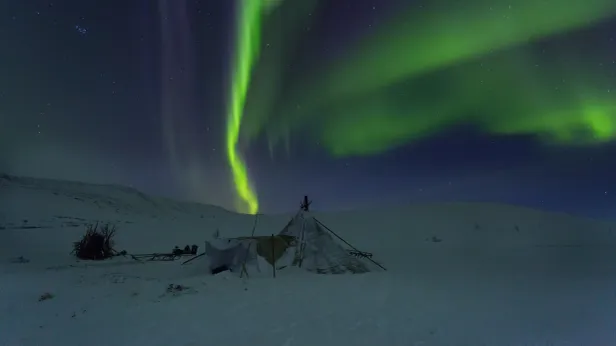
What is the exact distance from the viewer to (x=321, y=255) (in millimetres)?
16750

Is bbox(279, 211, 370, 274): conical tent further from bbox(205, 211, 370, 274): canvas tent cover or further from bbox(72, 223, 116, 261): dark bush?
bbox(72, 223, 116, 261): dark bush

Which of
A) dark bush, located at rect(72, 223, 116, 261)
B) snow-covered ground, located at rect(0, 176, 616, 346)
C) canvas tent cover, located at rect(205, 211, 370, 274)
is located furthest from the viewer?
dark bush, located at rect(72, 223, 116, 261)

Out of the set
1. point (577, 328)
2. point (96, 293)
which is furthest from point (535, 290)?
point (96, 293)

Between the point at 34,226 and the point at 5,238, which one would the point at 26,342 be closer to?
the point at 5,238

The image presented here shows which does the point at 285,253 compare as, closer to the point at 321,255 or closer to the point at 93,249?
the point at 321,255

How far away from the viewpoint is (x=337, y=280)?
14391mm

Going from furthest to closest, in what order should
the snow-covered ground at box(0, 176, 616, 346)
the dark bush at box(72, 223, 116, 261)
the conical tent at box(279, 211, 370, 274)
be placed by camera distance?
the dark bush at box(72, 223, 116, 261)
the conical tent at box(279, 211, 370, 274)
the snow-covered ground at box(0, 176, 616, 346)

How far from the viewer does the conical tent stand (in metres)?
16.2

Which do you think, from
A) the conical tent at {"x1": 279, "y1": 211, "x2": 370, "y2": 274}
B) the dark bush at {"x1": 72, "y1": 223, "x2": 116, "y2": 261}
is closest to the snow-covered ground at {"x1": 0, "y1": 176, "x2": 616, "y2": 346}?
the conical tent at {"x1": 279, "y1": 211, "x2": 370, "y2": 274}

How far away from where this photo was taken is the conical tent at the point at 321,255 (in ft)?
53.2

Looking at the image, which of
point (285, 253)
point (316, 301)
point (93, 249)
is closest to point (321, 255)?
point (285, 253)

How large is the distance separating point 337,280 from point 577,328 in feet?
23.2

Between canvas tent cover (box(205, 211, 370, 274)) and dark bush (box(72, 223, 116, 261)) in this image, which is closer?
canvas tent cover (box(205, 211, 370, 274))

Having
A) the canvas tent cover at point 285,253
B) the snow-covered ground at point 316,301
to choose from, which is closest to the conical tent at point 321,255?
the canvas tent cover at point 285,253
